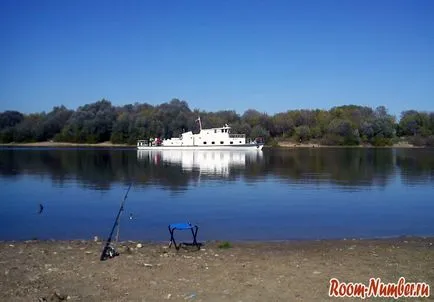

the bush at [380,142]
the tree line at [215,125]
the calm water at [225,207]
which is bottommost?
the calm water at [225,207]

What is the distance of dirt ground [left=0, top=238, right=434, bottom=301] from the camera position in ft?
27.3

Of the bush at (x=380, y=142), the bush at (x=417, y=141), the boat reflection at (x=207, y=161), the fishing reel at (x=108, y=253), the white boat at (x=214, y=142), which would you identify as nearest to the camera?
the fishing reel at (x=108, y=253)

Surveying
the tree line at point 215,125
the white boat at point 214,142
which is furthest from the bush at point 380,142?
the white boat at point 214,142

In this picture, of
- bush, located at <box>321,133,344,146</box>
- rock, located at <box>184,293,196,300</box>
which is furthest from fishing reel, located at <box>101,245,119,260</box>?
bush, located at <box>321,133,344,146</box>

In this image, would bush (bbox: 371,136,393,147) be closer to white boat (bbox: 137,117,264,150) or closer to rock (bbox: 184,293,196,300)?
white boat (bbox: 137,117,264,150)

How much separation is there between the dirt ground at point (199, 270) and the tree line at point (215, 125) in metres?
115

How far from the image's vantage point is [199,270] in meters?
9.98

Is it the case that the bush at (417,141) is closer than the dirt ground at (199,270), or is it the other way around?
the dirt ground at (199,270)

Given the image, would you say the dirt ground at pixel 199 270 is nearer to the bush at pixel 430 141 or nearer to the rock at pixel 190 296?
the rock at pixel 190 296

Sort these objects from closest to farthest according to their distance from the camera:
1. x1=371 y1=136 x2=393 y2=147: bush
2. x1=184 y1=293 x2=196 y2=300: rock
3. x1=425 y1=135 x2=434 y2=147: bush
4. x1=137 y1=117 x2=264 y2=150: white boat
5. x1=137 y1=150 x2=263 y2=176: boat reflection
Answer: x1=184 y1=293 x2=196 y2=300: rock < x1=137 y1=150 x2=263 y2=176: boat reflection < x1=137 y1=117 x2=264 y2=150: white boat < x1=371 y1=136 x2=393 y2=147: bush < x1=425 y1=135 x2=434 y2=147: bush

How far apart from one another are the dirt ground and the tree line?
378ft

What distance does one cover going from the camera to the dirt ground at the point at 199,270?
834 cm

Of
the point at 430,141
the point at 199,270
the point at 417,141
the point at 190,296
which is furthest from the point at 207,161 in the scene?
the point at 430,141

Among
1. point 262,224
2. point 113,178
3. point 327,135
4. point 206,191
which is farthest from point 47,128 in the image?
point 262,224
